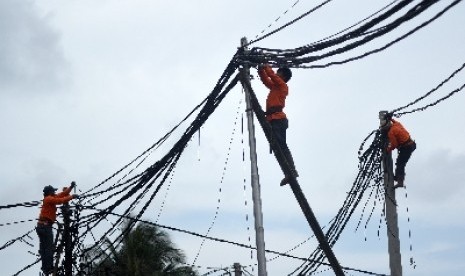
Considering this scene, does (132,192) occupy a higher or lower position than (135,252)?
lower

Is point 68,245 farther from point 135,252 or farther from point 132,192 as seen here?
point 135,252

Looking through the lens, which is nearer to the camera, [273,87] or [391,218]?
[273,87]

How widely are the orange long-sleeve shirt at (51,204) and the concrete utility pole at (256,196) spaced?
5191mm

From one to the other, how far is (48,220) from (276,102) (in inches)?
232

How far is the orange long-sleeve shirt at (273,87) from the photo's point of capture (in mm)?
10422

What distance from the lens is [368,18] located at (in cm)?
791

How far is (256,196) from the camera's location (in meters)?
9.74

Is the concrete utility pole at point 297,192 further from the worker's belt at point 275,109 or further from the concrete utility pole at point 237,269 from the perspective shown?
the concrete utility pole at point 237,269

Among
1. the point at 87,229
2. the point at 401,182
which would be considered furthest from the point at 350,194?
the point at 87,229

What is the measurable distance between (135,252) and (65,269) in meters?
9.17

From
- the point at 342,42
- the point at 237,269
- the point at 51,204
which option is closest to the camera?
the point at 342,42

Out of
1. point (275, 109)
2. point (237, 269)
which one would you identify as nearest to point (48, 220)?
point (237, 269)

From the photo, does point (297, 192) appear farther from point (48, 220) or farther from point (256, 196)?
point (48, 220)

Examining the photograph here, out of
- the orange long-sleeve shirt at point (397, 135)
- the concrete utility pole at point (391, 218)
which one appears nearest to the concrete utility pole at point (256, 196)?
the concrete utility pole at point (391, 218)
